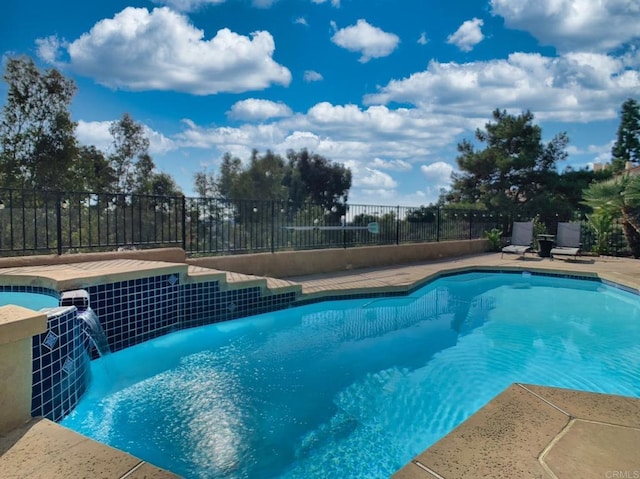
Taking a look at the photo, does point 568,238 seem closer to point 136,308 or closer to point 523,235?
point 523,235

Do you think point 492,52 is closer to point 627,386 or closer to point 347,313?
point 347,313

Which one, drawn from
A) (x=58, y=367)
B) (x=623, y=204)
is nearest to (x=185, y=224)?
(x=58, y=367)

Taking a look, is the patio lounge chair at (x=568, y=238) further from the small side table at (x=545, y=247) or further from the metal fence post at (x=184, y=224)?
the metal fence post at (x=184, y=224)

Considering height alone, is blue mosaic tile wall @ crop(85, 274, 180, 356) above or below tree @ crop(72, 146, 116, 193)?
below

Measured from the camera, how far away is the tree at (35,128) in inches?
436

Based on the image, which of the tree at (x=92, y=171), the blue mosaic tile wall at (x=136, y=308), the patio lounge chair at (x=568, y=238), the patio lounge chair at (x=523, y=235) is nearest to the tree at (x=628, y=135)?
the patio lounge chair at (x=568, y=238)

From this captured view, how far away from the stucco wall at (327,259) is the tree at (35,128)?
24.7ft

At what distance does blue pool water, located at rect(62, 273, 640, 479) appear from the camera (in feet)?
9.13

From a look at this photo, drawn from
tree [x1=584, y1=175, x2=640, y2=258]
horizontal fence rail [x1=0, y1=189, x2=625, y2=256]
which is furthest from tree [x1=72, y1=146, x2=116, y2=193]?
tree [x1=584, y1=175, x2=640, y2=258]

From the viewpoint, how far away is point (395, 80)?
1450cm

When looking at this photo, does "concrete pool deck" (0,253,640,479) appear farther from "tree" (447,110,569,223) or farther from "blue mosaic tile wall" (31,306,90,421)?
"tree" (447,110,569,223)

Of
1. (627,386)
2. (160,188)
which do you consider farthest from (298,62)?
(627,386)

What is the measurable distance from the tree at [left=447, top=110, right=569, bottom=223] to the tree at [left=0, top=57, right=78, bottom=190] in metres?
19.3

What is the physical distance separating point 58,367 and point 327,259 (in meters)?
6.59
